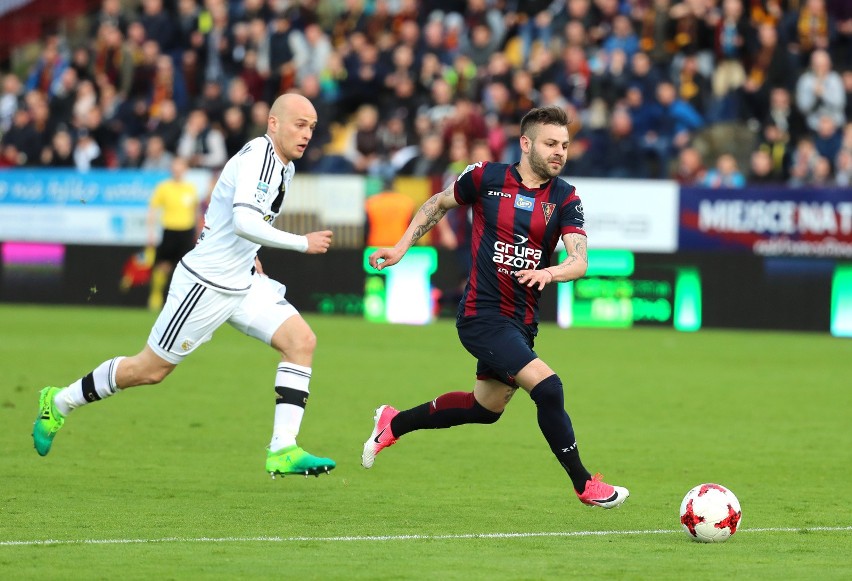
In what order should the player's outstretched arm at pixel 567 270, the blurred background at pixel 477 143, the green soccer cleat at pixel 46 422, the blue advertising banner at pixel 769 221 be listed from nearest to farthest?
the player's outstretched arm at pixel 567 270, the green soccer cleat at pixel 46 422, the blue advertising banner at pixel 769 221, the blurred background at pixel 477 143

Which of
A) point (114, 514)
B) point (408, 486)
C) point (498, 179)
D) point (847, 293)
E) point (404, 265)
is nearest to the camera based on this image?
point (114, 514)

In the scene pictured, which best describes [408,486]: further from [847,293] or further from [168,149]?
[168,149]

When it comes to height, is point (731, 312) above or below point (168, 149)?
below

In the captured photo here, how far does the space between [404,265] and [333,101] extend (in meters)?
3.75

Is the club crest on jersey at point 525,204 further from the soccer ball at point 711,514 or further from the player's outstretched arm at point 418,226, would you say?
the soccer ball at point 711,514

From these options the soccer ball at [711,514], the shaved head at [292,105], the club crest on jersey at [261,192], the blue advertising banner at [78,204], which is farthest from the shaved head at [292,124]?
the blue advertising banner at [78,204]

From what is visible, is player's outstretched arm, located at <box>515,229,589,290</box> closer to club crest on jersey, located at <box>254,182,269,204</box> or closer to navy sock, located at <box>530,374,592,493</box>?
navy sock, located at <box>530,374,592,493</box>

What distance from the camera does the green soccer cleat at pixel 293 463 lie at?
8.62m

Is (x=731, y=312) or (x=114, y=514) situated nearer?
(x=114, y=514)

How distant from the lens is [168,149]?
24.2m

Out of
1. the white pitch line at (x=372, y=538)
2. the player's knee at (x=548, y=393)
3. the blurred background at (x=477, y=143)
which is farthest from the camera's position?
the blurred background at (x=477, y=143)

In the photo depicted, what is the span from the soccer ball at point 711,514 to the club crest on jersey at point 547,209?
68.7 inches

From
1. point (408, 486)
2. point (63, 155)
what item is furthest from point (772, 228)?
point (408, 486)

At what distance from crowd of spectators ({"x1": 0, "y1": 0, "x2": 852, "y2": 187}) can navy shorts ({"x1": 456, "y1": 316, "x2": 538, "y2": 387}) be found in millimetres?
12222
